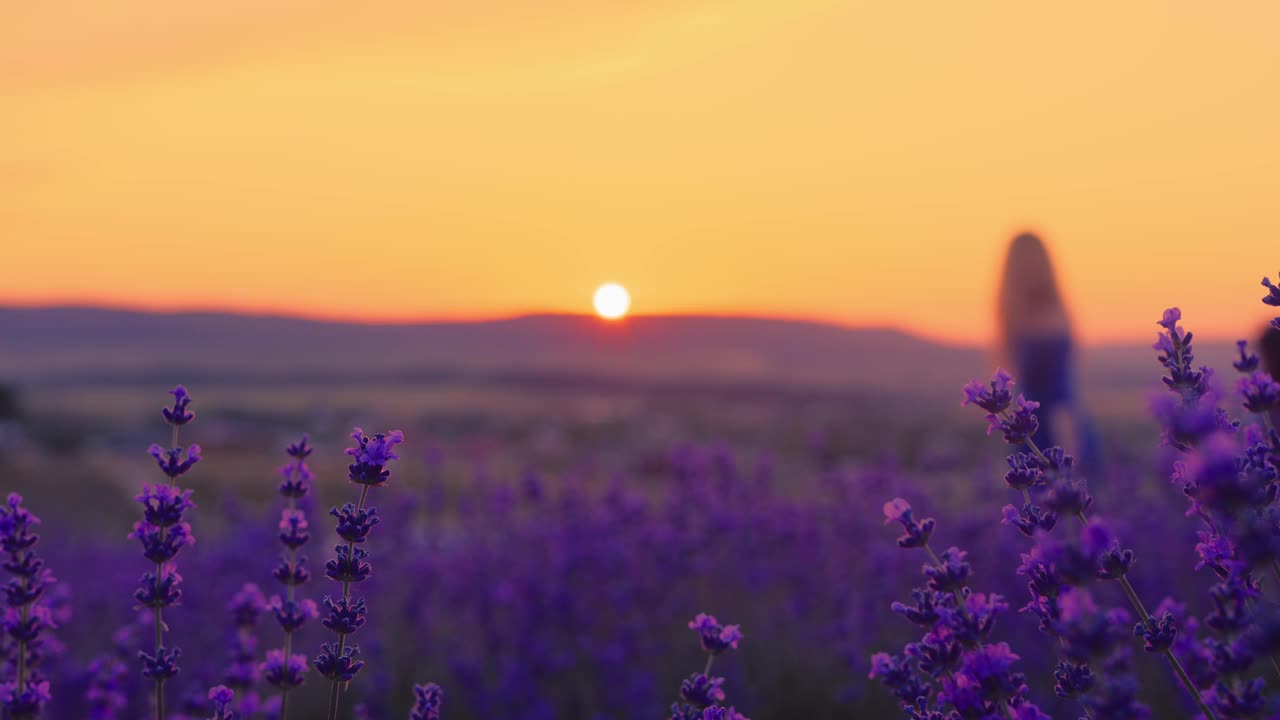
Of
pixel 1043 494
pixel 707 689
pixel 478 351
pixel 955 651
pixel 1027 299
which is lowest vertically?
pixel 707 689

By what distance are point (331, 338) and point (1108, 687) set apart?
95145 mm

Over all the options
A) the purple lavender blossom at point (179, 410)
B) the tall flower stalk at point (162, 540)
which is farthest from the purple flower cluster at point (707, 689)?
the purple lavender blossom at point (179, 410)

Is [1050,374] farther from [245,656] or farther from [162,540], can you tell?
[162,540]

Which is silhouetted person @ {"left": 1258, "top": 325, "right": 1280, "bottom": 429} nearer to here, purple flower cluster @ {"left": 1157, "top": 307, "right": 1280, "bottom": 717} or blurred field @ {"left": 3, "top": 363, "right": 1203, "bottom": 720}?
blurred field @ {"left": 3, "top": 363, "right": 1203, "bottom": 720}

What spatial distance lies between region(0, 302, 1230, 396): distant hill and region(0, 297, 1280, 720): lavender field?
61.9 metres

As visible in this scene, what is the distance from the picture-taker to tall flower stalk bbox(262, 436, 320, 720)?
8.50 ft

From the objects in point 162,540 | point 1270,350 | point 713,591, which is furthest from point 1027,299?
point 162,540

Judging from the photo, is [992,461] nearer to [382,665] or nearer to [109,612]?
[382,665]

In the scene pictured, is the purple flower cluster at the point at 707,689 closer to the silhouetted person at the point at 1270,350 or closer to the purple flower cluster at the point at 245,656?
the purple flower cluster at the point at 245,656

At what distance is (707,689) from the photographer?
2.30 m

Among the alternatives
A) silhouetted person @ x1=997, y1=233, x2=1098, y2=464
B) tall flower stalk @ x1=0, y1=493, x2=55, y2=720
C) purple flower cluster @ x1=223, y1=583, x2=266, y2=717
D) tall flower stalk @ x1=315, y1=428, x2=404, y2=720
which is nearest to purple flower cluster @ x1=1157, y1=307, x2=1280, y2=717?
tall flower stalk @ x1=315, y1=428, x2=404, y2=720

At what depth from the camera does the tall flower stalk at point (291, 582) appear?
8.50 feet

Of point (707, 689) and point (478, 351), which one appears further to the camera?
point (478, 351)

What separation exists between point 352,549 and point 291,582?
0.52 m
